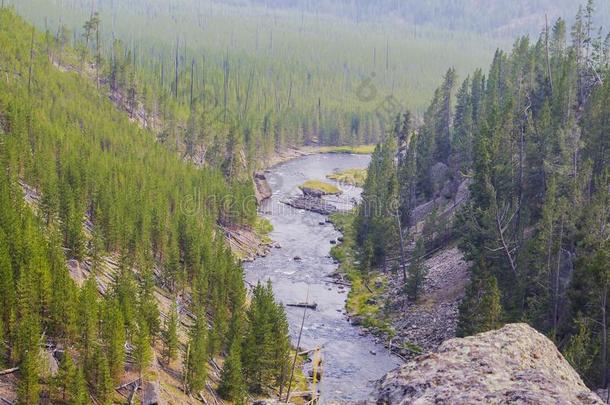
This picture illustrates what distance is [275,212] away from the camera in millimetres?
126625

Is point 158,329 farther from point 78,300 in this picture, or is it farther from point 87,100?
point 87,100

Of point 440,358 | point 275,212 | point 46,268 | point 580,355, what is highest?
point 440,358

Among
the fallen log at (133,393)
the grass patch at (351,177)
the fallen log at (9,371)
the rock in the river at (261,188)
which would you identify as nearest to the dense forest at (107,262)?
the fallen log at (9,371)

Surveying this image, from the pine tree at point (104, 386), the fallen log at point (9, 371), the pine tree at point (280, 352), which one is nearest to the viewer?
the fallen log at point (9, 371)

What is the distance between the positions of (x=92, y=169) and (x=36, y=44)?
7668 centimetres

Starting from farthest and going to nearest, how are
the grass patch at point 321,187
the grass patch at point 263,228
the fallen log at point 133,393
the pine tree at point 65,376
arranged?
1. the grass patch at point 321,187
2. the grass patch at point 263,228
3. the fallen log at point 133,393
4. the pine tree at point 65,376

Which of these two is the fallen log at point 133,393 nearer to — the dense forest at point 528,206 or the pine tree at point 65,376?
the pine tree at point 65,376

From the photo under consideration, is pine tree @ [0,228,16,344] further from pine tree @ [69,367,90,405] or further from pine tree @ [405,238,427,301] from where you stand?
pine tree @ [405,238,427,301]

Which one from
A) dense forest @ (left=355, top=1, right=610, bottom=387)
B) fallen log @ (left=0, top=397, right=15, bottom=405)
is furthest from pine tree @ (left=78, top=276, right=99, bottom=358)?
dense forest @ (left=355, top=1, right=610, bottom=387)

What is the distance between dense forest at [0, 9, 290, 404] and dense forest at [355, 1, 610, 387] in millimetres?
22599

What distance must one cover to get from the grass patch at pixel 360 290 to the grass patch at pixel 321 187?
106 ft

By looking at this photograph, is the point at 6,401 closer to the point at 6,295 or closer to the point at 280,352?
the point at 6,295

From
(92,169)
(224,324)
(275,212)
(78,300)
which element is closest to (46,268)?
(78,300)

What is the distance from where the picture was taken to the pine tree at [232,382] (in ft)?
148
